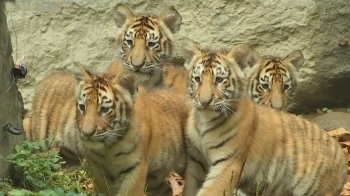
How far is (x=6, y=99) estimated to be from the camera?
21.0 feet

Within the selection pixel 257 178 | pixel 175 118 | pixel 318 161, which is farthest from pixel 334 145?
pixel 175 118

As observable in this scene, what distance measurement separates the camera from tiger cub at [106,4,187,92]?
803 cm

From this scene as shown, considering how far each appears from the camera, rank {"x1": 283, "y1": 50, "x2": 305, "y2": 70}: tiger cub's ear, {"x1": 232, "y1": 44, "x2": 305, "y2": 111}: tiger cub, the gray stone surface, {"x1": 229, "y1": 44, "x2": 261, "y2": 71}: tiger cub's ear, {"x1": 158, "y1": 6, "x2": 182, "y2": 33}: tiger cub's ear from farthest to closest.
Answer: the gray stone surface
{"x1": 158, "y1": 6, "x2": 182, "y2": 33}: tiger cub's ear
{"x1": 283, "y1": 50, "x2": 305, "y2": 70}: tiger cub's ear
{"x1": 232, "y1": 44, "x2": 305, "y2": 111}: tiger cub
{"x1": 229, "y1": 44, "x2": 261, "y2": 71}: tiger cub's ear

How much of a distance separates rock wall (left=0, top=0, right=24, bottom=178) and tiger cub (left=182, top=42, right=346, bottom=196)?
129 centimetres

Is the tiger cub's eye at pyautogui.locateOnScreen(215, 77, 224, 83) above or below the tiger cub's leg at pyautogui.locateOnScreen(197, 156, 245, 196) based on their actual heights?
above

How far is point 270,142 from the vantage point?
6.84 meters

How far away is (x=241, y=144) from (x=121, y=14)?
2.40 metres

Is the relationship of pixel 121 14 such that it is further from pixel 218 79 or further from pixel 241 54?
pixel 218 79

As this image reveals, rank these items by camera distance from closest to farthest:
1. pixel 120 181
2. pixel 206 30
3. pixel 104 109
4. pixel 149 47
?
pixel 104 109 → pixel 120 181 → pixel 149 47 → pixel 206 30

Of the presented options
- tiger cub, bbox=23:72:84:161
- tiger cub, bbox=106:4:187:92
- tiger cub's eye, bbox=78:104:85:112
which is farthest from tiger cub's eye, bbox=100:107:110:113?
tiger cub, bbox=106:4:187:92

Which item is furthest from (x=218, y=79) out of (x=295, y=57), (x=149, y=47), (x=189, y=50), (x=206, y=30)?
(x=206, y=30)

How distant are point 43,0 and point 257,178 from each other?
11.1 ft

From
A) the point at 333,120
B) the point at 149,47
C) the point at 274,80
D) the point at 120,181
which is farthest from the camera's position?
the point at 333,120

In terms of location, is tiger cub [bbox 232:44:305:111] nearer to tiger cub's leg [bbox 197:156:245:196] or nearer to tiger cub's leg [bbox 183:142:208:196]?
tiger cub's leg [bbox 183:142:208:196]
